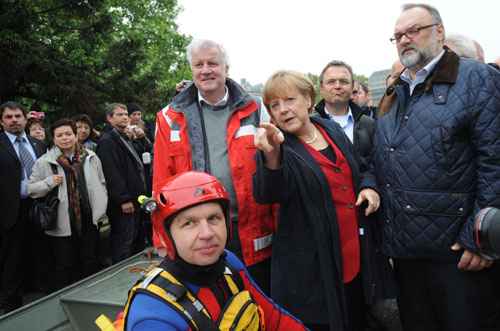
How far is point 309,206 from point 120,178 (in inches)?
150

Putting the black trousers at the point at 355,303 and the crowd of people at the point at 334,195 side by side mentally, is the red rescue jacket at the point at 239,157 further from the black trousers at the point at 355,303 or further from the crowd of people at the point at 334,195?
the black trousers at the point at 355,303

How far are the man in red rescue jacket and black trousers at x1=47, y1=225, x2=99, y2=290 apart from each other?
2.90 m

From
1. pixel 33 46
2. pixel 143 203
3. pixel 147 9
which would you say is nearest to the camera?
pixel 143 203

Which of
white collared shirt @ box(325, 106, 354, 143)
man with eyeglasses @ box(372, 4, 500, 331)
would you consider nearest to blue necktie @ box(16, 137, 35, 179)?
white collared shirt @ box(325, 106, 354, 143)

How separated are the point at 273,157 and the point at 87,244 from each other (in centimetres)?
390

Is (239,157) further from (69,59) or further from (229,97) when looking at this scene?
(69,59)

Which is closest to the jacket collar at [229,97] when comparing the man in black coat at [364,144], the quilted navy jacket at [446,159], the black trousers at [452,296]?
the man in black coat at [364,144]

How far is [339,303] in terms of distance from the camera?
2430mm

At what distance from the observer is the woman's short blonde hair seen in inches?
101

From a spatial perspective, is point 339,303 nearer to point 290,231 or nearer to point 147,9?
point 290,231

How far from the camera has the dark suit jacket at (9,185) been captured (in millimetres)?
4961

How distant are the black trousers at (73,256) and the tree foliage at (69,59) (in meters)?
7.59

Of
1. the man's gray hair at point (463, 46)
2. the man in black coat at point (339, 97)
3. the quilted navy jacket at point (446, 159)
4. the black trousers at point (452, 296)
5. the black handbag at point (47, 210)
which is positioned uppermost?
the man's gray hair at point (463, 46)

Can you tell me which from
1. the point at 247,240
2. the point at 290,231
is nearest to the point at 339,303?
the point at 290,231
